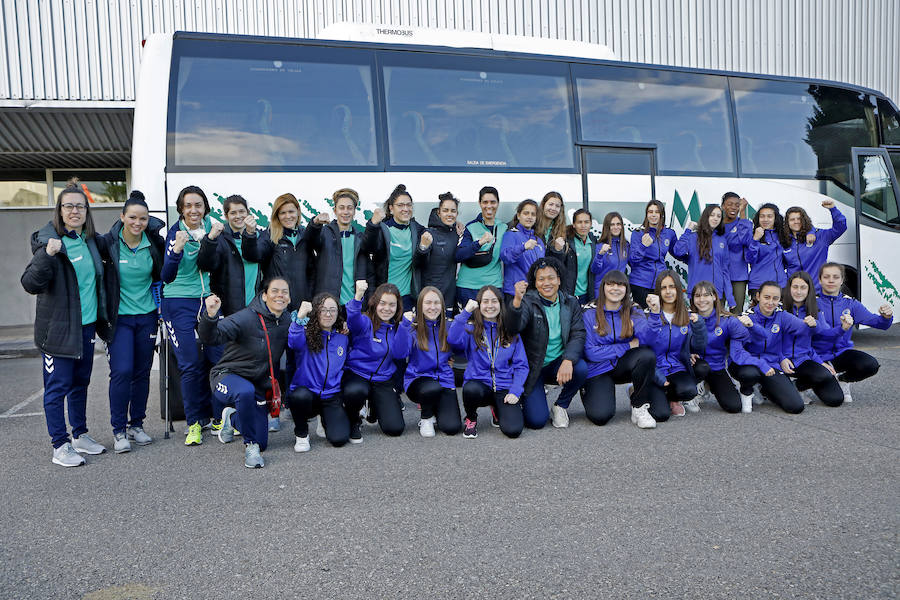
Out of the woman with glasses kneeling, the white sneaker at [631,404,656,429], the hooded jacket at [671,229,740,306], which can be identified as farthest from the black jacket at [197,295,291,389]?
the hooded jacket at [671,229,740,306]

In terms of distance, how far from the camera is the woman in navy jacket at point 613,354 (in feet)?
18.6

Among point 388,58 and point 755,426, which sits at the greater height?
point 388,58

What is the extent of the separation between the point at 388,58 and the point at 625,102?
Result: 2657 millimetres

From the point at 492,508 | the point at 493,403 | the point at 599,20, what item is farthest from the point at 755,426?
the point at 599,20

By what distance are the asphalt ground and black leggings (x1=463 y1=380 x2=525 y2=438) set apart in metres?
0.14

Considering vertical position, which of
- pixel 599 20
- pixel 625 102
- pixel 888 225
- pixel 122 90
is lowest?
pixel 888 225

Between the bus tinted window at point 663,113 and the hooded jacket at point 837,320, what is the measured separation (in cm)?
239

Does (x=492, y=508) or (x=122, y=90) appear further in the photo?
(x=122, y=90)

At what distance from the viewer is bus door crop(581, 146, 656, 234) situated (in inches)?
303

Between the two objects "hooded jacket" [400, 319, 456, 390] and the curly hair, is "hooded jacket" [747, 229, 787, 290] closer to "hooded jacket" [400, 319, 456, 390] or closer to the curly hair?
"hooded jacket" [400, 319, 456, 390]

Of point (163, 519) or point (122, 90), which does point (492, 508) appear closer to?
point (163, 519)

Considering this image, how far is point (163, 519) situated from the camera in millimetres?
3719

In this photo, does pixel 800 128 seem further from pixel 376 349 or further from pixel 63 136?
pixel 63 136

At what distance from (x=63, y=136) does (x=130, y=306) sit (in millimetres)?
9729
